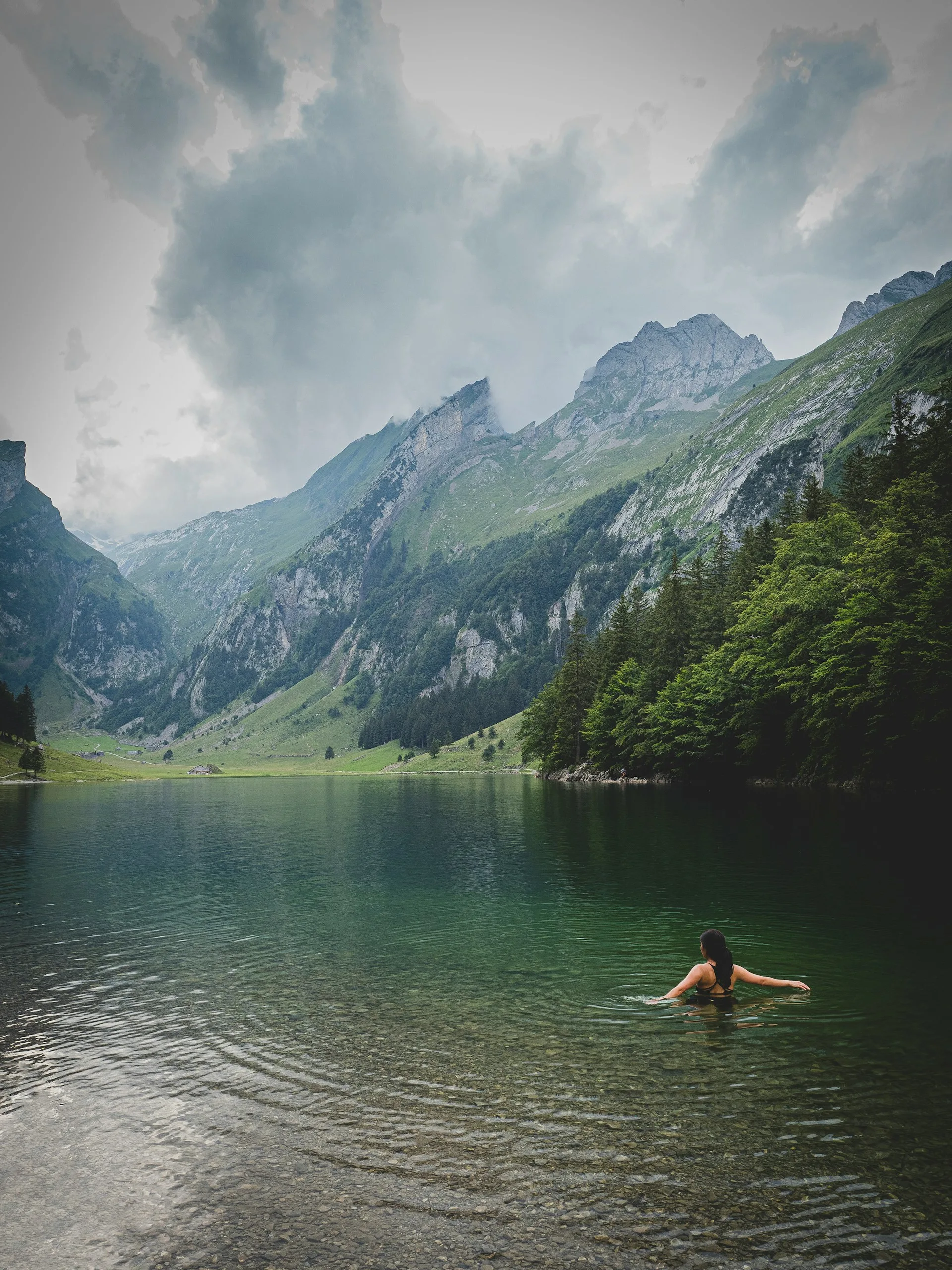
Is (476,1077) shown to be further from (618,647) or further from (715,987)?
(618,647)

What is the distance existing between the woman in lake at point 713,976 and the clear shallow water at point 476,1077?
547mm

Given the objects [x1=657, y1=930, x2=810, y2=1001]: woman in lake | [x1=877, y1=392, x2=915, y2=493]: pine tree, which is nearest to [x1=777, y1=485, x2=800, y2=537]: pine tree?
[x1=877, y1=392, x2=915, y2=493]: pine tree

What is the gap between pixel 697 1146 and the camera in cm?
1127

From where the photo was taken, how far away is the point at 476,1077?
1424 cm

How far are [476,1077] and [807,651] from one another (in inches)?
2606

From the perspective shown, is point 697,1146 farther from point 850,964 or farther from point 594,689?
point 594,689

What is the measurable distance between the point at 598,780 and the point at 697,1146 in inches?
4705

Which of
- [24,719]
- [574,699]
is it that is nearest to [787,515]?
[574,699]

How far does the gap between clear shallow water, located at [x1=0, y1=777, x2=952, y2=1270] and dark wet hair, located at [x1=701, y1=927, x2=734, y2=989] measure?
3.17 ft

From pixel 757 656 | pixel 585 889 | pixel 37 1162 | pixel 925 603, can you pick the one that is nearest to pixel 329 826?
pixel 585 889

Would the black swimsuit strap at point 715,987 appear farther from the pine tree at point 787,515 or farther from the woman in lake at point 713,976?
the pine tree at point 787,515

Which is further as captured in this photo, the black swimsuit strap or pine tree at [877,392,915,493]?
pine tree at [877,392,915,493]

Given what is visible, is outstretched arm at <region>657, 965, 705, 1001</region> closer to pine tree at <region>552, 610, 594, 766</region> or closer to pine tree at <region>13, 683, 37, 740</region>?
pine tree at <region>552, 610, 594, 766</region>

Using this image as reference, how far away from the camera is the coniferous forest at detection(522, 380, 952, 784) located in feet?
173
